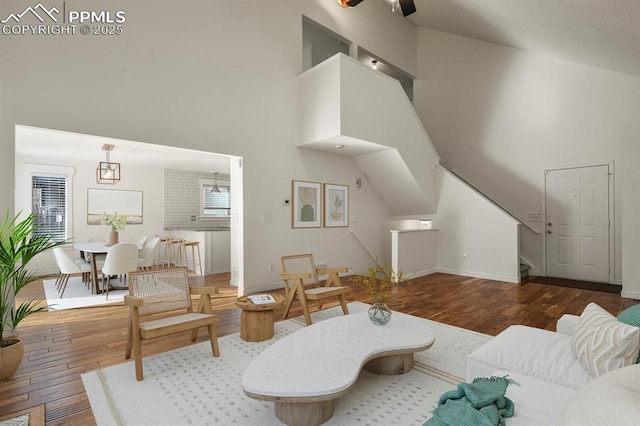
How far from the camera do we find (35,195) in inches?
285

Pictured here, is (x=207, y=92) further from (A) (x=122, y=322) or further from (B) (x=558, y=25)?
(B) (x=558, y=25)

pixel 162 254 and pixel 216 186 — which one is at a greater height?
pixel 216 186

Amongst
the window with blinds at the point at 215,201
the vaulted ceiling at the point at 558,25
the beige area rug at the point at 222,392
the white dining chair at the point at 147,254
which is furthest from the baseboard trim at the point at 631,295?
the window with blinds at the point at 215,201

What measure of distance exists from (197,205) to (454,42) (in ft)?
27.2

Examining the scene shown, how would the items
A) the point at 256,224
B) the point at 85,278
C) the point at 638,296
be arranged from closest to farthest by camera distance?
1. the point at 638,296
2. the point at 256,224
3. the point at 85,278

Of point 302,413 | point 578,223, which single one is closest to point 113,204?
point 302,413

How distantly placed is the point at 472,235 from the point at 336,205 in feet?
9.71

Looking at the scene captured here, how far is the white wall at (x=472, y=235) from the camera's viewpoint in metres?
6.38

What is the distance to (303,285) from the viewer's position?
3.95 meters

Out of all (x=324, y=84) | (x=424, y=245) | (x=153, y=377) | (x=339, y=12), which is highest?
(x=339, y=12)

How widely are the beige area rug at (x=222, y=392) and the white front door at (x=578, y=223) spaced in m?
4.93

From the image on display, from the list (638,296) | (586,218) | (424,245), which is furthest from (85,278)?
(586,218)

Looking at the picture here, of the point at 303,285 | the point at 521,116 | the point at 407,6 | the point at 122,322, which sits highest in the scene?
the point at 407,6

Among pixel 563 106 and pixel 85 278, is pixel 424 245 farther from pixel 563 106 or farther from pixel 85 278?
pixel 85 278
